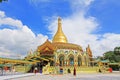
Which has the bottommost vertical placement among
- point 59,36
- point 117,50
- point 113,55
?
point 113,55

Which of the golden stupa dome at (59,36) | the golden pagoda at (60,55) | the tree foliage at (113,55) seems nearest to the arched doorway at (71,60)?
the golden pagoda at (60,55)

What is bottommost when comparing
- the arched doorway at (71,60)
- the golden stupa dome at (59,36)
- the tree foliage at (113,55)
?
the arched doorway at (71,60)

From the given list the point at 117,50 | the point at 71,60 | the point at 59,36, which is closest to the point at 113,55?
the point at 117,50

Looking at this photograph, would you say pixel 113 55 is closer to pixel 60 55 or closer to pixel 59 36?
pixel 59 36

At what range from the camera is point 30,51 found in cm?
5359

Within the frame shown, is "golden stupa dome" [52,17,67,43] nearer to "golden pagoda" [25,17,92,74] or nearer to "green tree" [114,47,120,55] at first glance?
"golden pagoda" [25,17,92,74]

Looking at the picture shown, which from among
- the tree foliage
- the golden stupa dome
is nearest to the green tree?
the tree foliage

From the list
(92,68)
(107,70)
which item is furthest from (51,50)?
(107,70)

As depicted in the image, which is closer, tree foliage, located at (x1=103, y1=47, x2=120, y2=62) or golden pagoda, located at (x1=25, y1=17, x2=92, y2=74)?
golden pagoda, located at (x1=25, y1=17, x2=92, y2=74)

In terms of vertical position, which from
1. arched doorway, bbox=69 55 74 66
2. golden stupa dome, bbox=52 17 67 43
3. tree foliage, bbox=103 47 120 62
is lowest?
arched doorway, bbox=69 55 74 66

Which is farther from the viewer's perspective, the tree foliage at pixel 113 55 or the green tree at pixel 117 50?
the green tree at pixel 117 50

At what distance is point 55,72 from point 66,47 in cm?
1310

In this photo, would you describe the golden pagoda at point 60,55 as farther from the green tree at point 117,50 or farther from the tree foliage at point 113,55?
the green tree at point 117,50

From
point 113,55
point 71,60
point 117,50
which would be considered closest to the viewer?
point 71,60
